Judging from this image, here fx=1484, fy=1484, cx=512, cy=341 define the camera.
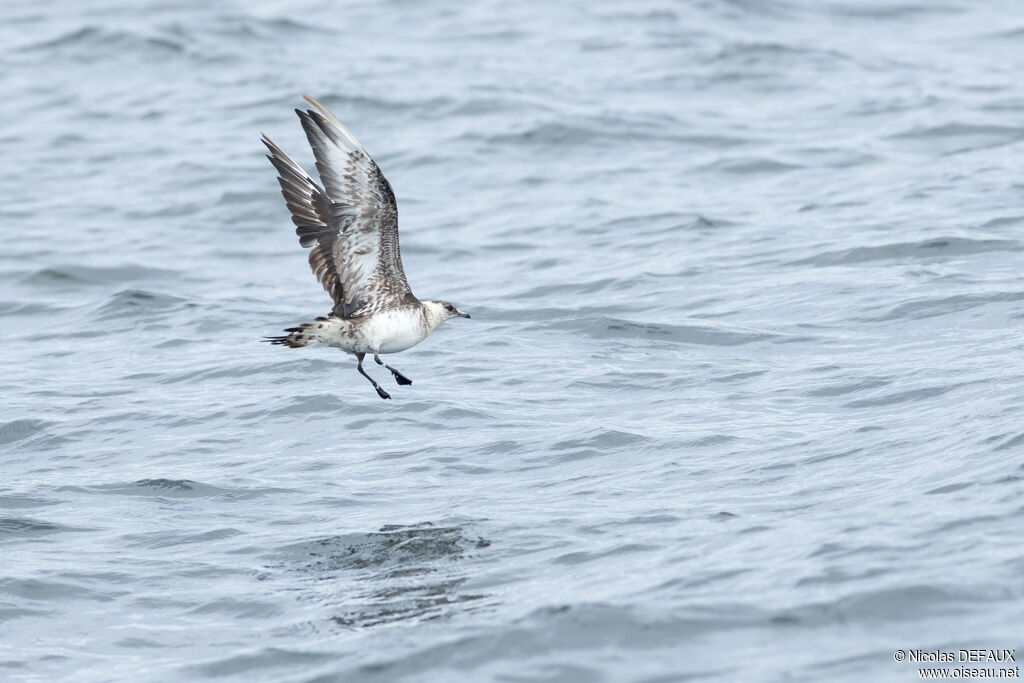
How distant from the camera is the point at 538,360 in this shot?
41.2 feet

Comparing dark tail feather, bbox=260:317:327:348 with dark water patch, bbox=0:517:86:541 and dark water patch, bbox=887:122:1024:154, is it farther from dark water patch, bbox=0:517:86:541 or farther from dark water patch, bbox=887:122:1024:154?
dark water patch, bbox=887:122:1024:154

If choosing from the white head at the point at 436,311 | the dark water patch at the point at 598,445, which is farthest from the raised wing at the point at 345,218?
the dark water patch at the point at 598,445

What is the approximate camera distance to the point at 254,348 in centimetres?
1335

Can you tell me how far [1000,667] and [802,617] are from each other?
3.23ft

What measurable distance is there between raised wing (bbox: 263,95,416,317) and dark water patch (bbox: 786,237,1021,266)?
587 centimetres

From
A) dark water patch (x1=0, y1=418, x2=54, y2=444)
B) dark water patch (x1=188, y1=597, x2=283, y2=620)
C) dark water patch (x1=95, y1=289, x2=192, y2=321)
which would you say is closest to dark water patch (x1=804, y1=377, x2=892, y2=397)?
dark water patch (x1=188, y1=597, x2=283, y2=620)

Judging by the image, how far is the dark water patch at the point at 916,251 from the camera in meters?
13.8

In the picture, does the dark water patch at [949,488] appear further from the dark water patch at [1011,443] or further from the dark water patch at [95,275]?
the dark water patch at [95,275]

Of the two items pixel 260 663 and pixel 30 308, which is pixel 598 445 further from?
pixel 30 308

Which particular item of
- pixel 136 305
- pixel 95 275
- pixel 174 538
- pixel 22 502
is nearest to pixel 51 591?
pixel 174 538

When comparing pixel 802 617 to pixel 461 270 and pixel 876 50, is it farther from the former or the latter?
pixel 876 50

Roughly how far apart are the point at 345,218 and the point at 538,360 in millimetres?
3683

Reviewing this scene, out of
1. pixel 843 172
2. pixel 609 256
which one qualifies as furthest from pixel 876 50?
pixel 609 256

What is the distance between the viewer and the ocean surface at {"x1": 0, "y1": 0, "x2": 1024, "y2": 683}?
7.56 meters
